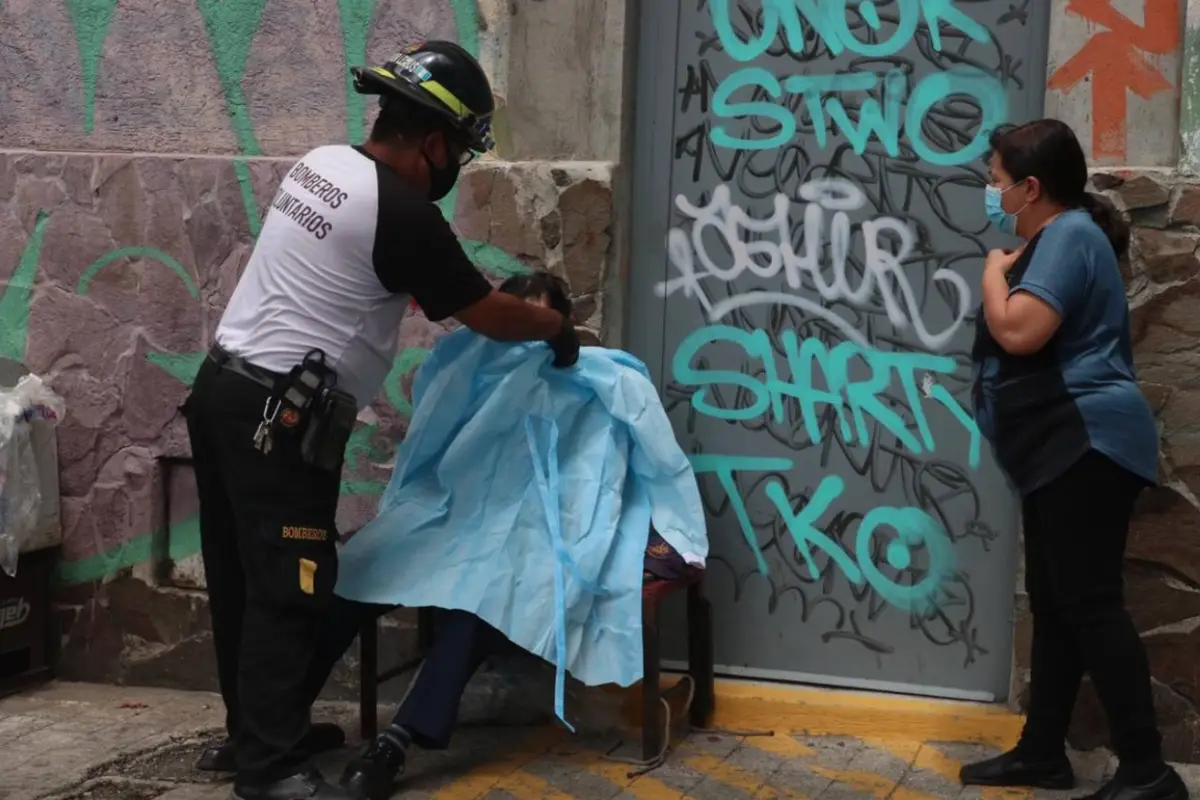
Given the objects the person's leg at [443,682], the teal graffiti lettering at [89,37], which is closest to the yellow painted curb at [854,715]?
the person's leg at [443,682]

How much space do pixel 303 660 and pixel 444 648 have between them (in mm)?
367

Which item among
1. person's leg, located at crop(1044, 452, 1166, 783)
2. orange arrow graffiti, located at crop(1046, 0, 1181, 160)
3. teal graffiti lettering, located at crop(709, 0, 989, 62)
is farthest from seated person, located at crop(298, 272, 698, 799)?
orange arrow graffiti, located at crop(1046, 0, 1181, 160)

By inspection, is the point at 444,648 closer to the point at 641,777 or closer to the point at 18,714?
the point at 641,777

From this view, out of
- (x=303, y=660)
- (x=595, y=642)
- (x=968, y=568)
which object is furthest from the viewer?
(x=968, y=568)

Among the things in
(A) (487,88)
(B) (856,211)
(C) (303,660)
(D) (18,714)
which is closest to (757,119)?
(B) (856,211)

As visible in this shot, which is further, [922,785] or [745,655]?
[745,655]

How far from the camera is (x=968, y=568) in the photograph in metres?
4.58

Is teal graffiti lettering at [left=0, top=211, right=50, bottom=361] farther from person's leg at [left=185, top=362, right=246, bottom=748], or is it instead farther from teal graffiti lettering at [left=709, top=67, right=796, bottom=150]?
teal graffiti lettering at [left=709, top=67, right=796, bottom=150]

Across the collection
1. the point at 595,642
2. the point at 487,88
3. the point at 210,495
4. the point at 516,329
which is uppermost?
the point at 487,88

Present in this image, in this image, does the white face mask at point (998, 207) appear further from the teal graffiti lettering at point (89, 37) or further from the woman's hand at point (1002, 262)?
the teal graffiti lettering at point (89, 37)

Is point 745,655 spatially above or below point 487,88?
below

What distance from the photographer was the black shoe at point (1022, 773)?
406 centimetres

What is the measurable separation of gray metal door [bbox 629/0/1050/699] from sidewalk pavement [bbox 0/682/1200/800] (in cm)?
15

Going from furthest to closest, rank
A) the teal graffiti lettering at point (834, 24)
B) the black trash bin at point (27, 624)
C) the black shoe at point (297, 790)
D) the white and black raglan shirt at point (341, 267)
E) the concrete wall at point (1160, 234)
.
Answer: the black trash bin at point (27, 624) < the teal graffiti lettering at point (834, 24) < the concrete wall at point (1160, 234) < the black shoe at point (297, 790) < the white and black raglan shirt at point (341, 267)
